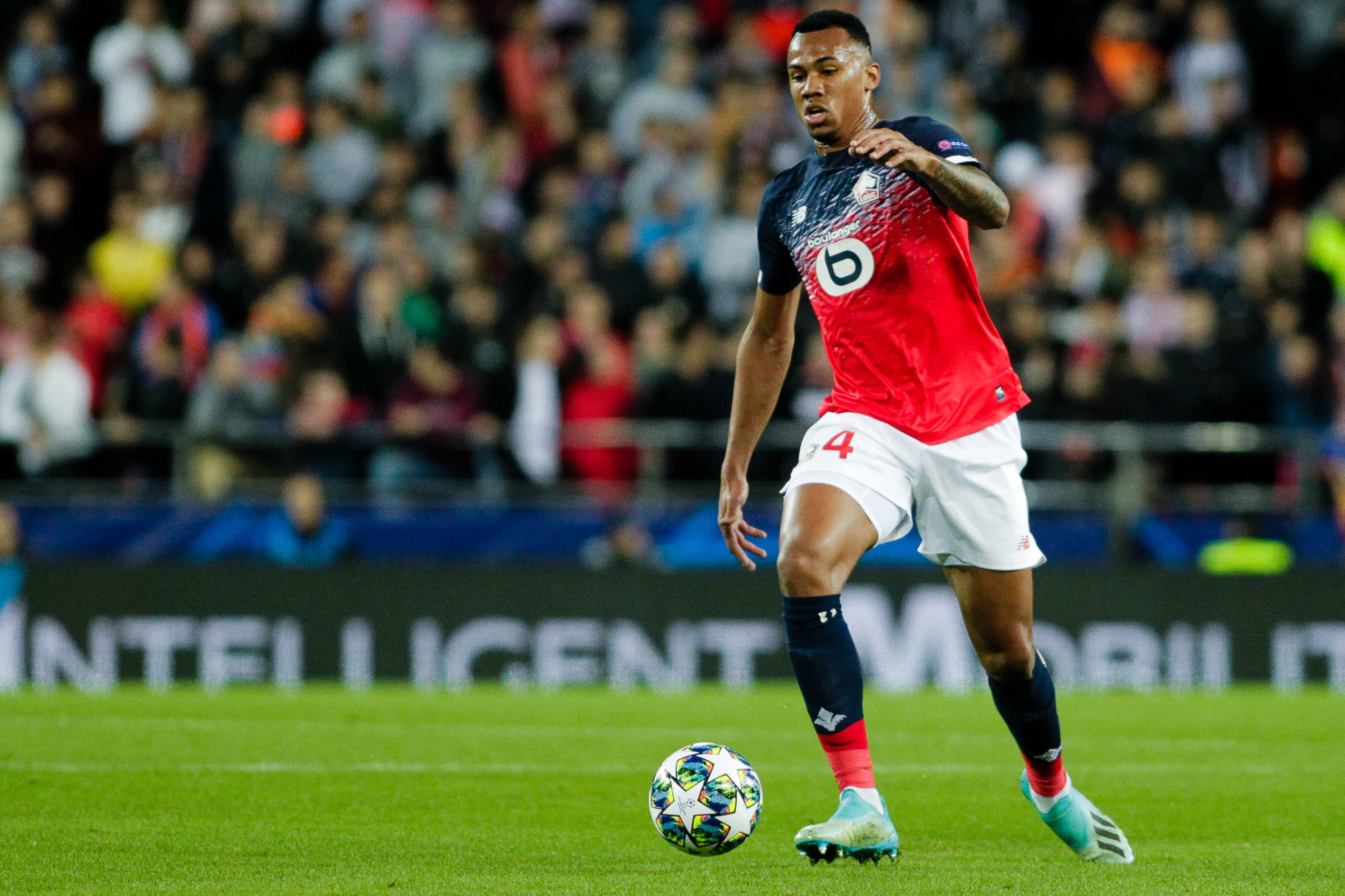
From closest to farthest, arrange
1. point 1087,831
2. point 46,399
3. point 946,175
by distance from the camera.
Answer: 1. point 946,175
2. point 1087,831
3. point 46,399

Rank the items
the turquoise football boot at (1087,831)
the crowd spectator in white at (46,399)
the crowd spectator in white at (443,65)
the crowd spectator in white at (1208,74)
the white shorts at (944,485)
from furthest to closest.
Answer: the crowd spectator in white at (1208,74), the crowd spectator in white at (443,65), the crowd spectator in white at (46,399), the turquoise football boot at (1087,831), the white shorts at (944,485)

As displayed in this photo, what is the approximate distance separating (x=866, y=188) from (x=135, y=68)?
12.3 m

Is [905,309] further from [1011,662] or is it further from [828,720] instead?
[828,720]

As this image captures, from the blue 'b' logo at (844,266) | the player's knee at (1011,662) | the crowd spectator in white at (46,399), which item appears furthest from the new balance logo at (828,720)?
the crowd spectator in white at (46,399)

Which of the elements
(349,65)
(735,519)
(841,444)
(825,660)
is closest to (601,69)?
(349,65)

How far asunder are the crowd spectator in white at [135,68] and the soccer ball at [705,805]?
40.7ft

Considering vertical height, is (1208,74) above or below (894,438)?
above

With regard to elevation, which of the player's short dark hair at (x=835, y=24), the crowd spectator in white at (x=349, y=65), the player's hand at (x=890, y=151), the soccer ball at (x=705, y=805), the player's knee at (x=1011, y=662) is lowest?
the soccer ball at (x=705, y=805)

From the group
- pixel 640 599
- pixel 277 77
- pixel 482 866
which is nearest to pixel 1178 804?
pixel 482 866

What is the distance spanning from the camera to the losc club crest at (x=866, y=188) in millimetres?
6078

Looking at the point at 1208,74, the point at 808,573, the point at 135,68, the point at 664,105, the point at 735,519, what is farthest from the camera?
the point at 1208,74

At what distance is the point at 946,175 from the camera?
5.49 m

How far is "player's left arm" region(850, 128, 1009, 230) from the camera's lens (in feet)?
17.5

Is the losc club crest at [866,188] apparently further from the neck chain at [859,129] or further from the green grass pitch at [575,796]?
the green grass pitch at [575,796]
